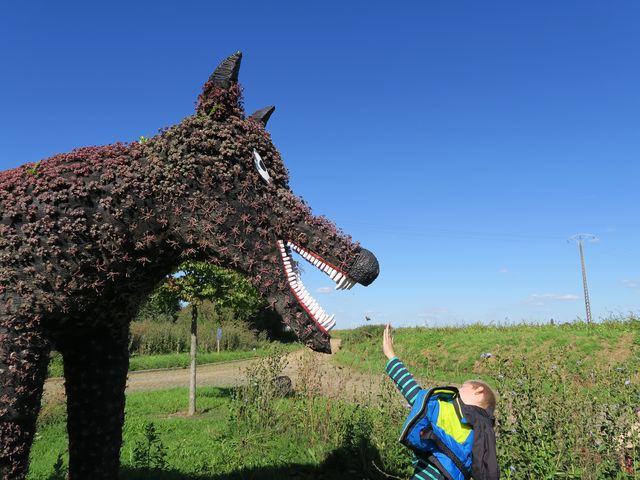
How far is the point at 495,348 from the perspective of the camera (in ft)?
49.5

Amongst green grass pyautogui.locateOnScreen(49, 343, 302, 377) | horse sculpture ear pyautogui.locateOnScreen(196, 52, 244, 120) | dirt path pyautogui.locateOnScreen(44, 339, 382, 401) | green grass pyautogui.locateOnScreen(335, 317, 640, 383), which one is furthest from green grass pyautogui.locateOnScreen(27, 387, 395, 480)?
green grass pyautogui.locateOnScreen(49, 343, 302, 377)

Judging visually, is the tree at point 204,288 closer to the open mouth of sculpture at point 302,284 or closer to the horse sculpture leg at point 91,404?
the horse sculpture leg at point 91,404

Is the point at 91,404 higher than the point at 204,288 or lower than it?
lower

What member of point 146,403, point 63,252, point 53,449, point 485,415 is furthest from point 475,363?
point 63,252

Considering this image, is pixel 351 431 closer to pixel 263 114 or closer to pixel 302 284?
pixel 302 284

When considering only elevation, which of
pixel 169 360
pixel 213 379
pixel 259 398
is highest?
pixel 259 398

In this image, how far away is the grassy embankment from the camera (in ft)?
13.9

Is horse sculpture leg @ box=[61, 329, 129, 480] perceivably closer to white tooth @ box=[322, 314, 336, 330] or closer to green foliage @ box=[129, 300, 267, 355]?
white tooth @ box=[322, 314, 336, 330]

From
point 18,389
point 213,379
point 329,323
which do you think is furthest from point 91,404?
point 213,379

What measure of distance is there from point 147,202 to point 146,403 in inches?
381

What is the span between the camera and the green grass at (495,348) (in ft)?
42.3

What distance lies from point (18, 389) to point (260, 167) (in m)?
1.65

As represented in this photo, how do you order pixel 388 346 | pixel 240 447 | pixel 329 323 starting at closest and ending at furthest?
pixel 329 323 < pixel 388 346 < pixel 240 447

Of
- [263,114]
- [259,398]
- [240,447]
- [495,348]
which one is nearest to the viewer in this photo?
[263,114]
